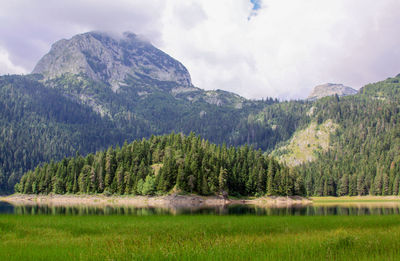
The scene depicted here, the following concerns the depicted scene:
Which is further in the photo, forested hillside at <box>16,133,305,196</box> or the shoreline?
forested hillside at <box>16,133,305,196</box>

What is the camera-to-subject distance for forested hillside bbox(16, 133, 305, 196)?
140 metres

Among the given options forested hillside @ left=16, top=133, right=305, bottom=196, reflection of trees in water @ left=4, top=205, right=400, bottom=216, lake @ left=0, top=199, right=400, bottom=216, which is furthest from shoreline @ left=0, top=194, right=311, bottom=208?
reflection of trees in water @ left=4, top=205, right=400, bottom=216

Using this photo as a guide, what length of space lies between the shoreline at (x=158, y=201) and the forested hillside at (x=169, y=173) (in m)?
3.37

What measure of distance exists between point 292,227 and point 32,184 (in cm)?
16646

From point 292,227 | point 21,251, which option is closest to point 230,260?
point 21,251

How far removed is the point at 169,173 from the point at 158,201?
41.9ft

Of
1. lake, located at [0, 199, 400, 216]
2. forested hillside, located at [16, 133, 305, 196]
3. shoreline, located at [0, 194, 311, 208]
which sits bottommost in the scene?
shoreline, located at [0, 194, 311, 208]

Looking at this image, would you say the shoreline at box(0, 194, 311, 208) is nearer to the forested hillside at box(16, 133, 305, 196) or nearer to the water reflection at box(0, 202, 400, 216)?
the forested hillside at box(16, 133, 305, 196)

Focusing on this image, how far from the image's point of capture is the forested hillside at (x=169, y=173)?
140 metres

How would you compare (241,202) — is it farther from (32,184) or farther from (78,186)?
(32,184)

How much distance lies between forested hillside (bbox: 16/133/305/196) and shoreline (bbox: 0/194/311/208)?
3366 millimetres

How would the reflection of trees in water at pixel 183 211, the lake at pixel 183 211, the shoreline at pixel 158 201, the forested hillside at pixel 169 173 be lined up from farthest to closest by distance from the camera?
the forested hillside at pixel 169 173 < the shoreline at pixel 158 201 < the reflection of trees in water at pixel 183 211 < the lake at pixel 183 211

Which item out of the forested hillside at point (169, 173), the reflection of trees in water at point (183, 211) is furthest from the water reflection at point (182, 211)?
the forested hillside at point (169, 173)

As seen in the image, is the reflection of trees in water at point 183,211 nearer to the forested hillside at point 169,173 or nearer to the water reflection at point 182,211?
the water reflection at point 182,211
